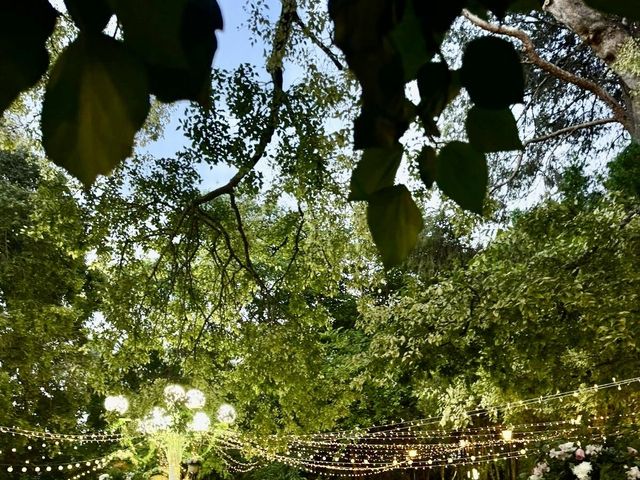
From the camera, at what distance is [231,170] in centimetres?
351

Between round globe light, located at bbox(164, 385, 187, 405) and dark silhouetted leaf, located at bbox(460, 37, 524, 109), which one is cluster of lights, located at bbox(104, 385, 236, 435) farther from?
dark silhouetted leaf, located at bbox(460, 37, 524, 109)

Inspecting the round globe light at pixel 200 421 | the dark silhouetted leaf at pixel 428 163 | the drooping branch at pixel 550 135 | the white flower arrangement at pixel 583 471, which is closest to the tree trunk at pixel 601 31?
the drooping branch at pixel 550 135

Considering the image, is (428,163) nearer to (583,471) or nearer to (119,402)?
(583,471)

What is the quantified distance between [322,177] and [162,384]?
1984 mm

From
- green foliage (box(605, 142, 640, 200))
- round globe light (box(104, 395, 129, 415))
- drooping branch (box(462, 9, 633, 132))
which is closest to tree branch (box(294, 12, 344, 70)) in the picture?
green foliage (box(605, 142, 640, 200))

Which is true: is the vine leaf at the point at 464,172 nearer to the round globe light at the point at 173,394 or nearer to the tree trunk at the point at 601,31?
the round globe light at the point at 173,394

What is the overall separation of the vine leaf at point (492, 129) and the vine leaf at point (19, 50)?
0.54ft

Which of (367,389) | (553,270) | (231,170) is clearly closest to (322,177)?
(231,170)

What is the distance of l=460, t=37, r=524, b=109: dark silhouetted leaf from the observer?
222 mm

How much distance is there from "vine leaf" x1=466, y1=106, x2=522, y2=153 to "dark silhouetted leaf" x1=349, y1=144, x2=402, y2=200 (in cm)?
3

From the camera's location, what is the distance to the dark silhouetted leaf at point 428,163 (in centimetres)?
29

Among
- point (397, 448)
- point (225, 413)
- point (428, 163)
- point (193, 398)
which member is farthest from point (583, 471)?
point (397, 448)

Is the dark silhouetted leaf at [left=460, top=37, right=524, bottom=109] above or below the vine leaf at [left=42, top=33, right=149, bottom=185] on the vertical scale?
above

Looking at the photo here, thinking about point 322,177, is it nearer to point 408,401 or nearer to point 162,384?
point 162,384
